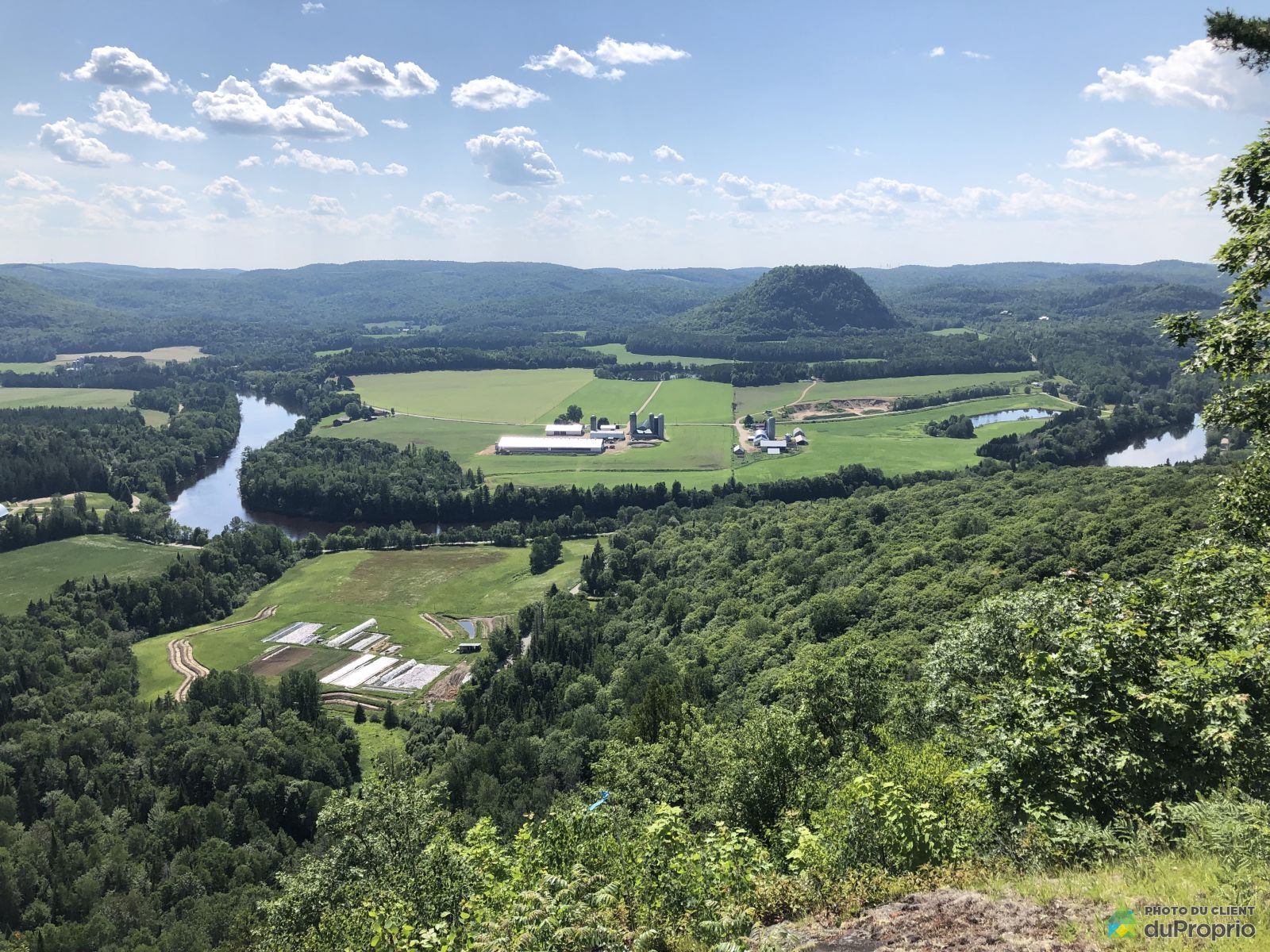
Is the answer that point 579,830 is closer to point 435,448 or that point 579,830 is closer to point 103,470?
point 435,448

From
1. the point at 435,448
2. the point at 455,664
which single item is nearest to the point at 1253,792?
the point at 455,664

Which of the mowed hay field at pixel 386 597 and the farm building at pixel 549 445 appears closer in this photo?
the mowed hay field at pixel 386 597

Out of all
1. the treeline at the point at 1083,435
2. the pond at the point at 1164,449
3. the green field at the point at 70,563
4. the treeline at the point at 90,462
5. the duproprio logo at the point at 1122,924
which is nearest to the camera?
the duproprio logo at the point at 1122,924

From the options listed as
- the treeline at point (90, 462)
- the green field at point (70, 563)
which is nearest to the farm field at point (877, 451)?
the green field at point (70, 563)

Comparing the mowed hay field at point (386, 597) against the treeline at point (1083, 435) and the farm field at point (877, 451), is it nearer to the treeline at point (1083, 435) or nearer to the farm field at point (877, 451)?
A: the farm field at point (877, 451)

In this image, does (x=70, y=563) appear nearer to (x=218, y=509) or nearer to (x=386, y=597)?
(x=218, y=509)
